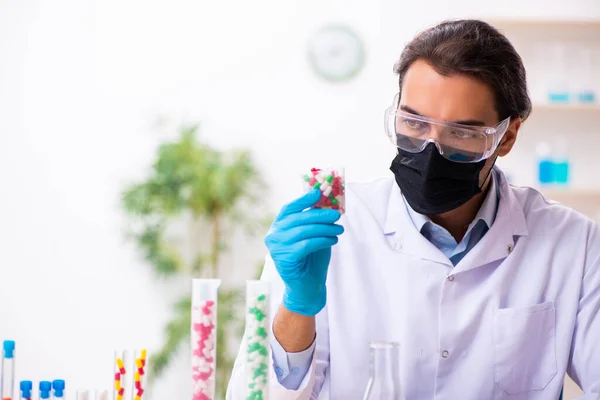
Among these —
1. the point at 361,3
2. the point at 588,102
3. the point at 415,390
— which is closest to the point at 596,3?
the point at 588,102

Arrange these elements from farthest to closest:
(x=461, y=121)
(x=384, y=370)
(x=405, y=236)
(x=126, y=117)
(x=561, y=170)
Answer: (x=126, y=117)
(x=561, y=170)
(x=405, y=236)
(x=461, y=121)
(x=384, y=370)

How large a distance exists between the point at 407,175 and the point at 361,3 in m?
2.78

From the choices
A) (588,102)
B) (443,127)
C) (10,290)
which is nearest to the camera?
(443,127)

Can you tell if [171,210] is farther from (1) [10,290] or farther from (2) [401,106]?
(2) [401,106]

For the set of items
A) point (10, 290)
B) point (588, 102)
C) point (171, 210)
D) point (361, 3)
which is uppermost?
point (361, 3)

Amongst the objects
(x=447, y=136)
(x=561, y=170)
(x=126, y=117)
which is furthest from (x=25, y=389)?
(x=561, y=170)

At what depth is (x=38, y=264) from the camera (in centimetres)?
436

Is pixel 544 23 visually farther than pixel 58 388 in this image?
Yes

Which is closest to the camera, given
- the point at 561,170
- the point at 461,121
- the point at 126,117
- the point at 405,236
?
the point at 461,121

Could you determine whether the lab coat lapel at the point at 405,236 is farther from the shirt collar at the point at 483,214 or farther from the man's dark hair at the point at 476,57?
the man's dark hair at the point at 476,57

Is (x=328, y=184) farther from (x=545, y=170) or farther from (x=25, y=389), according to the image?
(x=545, y=170)

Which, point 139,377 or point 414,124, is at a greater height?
point 414,124

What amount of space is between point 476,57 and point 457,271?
51 centimetres

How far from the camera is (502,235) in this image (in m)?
1.92
